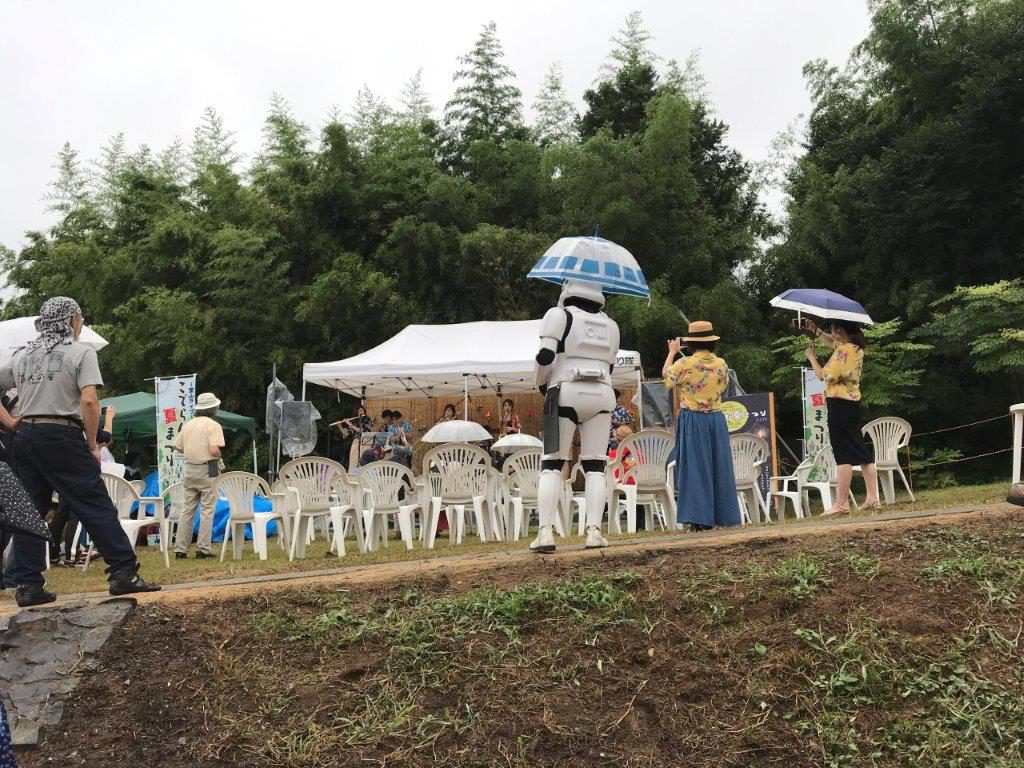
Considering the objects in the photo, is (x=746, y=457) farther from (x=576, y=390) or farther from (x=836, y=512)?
(x=576, y=390)

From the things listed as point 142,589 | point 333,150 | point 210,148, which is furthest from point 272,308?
point 142,589

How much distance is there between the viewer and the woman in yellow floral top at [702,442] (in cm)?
761

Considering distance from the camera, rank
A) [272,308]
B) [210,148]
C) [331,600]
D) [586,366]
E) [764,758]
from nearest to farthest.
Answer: [764,758], [331,600], [586,366], [272,308], [210,148]

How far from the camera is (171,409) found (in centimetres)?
1319

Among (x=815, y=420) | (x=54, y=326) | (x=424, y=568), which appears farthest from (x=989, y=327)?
(x=54, y=326)

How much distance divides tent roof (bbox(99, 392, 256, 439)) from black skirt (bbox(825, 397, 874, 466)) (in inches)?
395

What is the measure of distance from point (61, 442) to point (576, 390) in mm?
2853

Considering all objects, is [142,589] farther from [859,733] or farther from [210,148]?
[210,148]

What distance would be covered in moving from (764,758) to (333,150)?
705 inches

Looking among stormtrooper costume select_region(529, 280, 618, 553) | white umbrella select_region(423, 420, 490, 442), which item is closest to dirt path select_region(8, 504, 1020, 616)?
stormtrooper costume select_region(529, 280, 618, 553)

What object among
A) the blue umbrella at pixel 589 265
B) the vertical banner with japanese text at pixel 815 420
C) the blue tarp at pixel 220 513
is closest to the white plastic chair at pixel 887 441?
the vertical banner with japanese text at pixel 815 420

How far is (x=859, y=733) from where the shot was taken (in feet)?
12.4

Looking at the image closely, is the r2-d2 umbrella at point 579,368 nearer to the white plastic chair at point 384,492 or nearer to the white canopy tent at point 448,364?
the white plastic chair at point 384,492

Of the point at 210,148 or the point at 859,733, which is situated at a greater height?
the point at 210,148
